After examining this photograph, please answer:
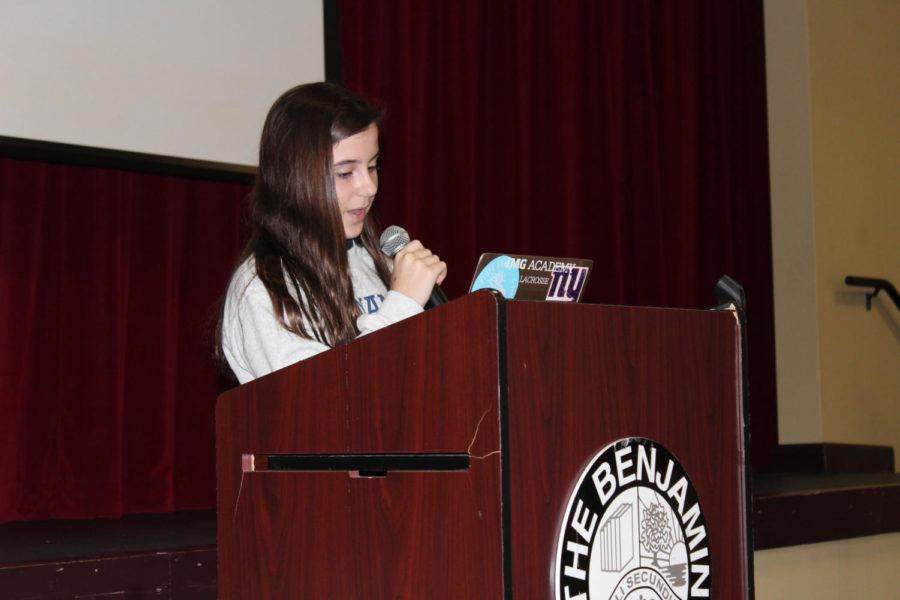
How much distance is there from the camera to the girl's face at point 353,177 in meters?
1.32

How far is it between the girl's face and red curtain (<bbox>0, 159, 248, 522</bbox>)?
70.2 inches

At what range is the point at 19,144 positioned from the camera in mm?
2326

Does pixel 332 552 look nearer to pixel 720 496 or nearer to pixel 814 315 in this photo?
pixel 720 496

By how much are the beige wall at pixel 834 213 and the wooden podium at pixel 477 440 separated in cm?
349

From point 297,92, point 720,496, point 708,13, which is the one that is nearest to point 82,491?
point 297,92

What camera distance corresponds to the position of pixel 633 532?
2.66 feet

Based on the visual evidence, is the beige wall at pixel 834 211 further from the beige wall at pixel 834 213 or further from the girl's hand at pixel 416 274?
the girl's hand at pixel 416 274

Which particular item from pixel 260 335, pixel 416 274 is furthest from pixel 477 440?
pixel 260 335

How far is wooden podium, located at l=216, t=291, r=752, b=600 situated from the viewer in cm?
75

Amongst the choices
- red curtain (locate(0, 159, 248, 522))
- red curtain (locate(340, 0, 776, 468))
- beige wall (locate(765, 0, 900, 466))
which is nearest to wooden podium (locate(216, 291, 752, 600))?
red curtain (locate(0, 159, 248, 522))

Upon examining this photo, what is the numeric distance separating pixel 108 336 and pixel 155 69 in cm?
94

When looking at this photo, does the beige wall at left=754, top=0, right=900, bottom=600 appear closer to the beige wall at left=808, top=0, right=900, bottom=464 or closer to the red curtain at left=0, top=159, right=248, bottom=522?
the beige wall at left=808, top=0, right=900, bottom=464

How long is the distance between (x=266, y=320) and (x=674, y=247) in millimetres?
3310

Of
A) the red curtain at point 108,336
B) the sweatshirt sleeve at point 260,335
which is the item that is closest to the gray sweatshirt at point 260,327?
the sweatshirt sleeve at point 260,335
